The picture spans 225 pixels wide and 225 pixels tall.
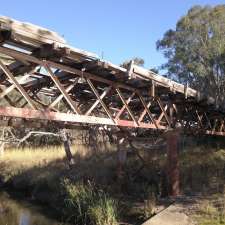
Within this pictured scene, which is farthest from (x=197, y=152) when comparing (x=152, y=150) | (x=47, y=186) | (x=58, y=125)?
(x=58, y=125)

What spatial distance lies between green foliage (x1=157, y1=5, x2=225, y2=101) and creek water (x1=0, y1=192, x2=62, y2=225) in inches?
551

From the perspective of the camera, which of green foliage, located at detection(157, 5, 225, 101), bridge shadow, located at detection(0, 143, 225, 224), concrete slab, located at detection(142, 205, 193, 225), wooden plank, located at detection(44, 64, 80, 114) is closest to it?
wooden plank, located at detection(44, 64, 80, 114)

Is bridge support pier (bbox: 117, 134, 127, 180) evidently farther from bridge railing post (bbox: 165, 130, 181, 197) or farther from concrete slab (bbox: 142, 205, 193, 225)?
concrete slab (bbox: 142, 205, 193, 225)

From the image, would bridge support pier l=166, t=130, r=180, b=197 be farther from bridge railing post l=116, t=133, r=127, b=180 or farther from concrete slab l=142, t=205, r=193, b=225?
concrete slab l=142, t=205, r=193, b=225

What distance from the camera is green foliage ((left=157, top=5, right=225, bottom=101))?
29500 millimetres

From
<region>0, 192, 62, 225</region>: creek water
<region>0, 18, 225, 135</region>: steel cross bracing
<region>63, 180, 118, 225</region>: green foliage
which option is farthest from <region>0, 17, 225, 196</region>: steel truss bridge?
<region>0, 192, 62, 225</region>: creek water

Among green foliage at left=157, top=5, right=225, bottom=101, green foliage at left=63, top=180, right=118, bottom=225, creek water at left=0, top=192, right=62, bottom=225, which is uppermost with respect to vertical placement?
green foliage at left=157, top=5, right=225, bottom=101

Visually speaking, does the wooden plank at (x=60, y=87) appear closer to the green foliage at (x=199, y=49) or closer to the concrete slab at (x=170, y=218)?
the concrete slab at (x=170, y=218)

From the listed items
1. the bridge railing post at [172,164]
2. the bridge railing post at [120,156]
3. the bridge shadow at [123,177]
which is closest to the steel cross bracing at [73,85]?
the bridge railing post at [172,164]

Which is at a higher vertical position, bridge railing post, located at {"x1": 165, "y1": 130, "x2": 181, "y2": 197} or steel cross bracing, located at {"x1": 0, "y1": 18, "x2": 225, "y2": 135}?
steel cross bracing, located at {"x1": 0, "y1": 18, "x2": 225, "y2": 135}

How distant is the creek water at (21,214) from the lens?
17161 mm

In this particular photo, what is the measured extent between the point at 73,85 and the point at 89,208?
509 cm

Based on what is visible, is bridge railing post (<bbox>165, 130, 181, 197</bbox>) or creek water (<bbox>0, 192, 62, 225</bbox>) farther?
creek water (<bbox>0, 192, 62, 225</bbox>)

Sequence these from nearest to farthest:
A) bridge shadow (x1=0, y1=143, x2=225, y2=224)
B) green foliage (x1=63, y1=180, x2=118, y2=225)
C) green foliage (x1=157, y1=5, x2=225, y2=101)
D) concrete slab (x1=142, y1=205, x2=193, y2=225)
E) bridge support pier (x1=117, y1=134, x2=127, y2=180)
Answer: concrete slab (x1=142, y1=205, x2=193, y2=225)
green foliage (x1=63, y1=180, x2=118, y2=225)
bridge shadow (x1=0, y1=143, x2=225, y2=224)
bridge support pier (x1=117, y1=134, x2=127, y2=180)
green foliage (x1=157, y1=5, x2=225, y2=101)
